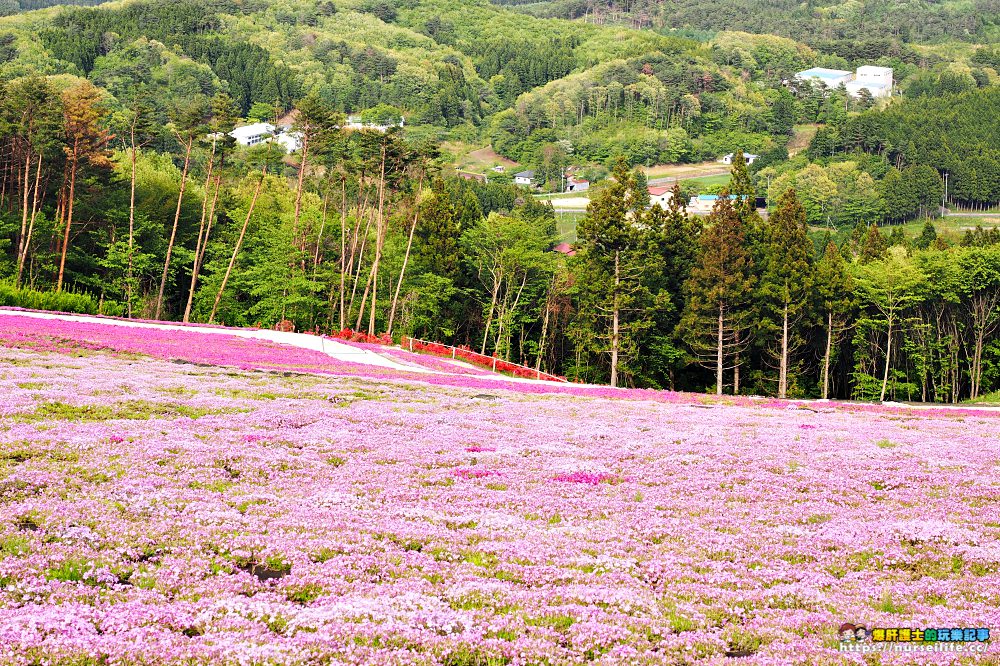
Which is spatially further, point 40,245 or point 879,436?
point 40,245

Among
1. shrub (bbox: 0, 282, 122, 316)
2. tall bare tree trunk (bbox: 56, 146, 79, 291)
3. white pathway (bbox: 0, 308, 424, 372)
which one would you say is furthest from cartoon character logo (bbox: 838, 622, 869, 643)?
tall bare tree trunk (bbox: 56, 146, 79, 291)

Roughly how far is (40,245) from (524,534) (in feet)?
236

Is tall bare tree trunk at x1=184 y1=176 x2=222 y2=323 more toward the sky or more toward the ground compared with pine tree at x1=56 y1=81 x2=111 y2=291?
more toward the ground

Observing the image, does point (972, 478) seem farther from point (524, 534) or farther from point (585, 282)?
point (585, 282)

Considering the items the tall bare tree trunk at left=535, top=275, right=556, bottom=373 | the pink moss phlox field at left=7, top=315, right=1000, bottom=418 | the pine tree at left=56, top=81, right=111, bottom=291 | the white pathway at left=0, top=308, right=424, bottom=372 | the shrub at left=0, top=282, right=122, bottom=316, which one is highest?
the pine tree at left=56, top=81, right=111, bottom=291

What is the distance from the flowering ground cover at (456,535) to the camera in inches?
448

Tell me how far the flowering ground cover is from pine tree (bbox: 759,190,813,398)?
43.7 m

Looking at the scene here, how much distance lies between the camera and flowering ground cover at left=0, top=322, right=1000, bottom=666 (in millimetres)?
11391

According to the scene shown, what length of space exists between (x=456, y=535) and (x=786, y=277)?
206 ft

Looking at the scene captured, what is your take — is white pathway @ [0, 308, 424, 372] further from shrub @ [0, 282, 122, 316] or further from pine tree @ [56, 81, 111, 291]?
pine tree @ [56, 81, 111, 291]

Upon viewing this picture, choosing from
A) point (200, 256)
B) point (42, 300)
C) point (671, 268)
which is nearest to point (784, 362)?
point (671, 268)

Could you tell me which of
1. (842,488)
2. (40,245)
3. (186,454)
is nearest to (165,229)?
(40,245)

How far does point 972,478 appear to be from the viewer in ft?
72.9

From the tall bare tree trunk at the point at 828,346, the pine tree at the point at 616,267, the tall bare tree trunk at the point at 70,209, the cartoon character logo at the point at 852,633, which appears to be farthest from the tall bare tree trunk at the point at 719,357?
the cartoon character logo at the point at 852,633
